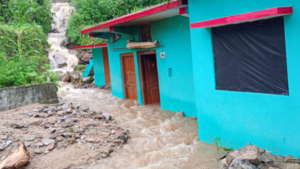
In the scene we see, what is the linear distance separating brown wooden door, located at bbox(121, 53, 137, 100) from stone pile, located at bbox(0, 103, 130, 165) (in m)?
3.29

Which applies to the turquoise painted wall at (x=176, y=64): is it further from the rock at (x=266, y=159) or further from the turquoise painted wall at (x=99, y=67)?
the turquoise painted wall at (x=99, y=67)

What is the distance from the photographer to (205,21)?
5277 millimetres

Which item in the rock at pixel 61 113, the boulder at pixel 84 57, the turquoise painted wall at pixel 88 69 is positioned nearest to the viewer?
the rock at pixel 61 113

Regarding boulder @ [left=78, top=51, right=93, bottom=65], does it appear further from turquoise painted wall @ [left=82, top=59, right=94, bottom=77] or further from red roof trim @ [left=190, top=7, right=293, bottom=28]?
red roof trim @ [left=190, top=7, right=293, bottom=28]

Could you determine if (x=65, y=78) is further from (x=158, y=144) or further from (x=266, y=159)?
(x=266, y=159)

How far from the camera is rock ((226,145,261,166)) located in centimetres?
423

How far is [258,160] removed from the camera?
4.21m

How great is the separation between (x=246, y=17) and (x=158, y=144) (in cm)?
339

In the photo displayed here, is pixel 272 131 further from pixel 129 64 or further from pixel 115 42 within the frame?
pixel 115 42

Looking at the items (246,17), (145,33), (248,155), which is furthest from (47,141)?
(145,33)

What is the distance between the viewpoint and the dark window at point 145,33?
9.83 metres

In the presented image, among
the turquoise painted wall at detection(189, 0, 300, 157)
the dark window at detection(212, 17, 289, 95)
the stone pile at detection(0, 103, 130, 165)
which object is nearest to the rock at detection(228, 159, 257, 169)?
the turquoise painted wall at detection(189, 0, 300, 157)

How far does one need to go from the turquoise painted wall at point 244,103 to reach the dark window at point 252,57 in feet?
0.38

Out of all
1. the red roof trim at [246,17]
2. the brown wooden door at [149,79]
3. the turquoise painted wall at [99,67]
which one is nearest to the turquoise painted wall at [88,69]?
the turquoise painted wall at [99,67]
